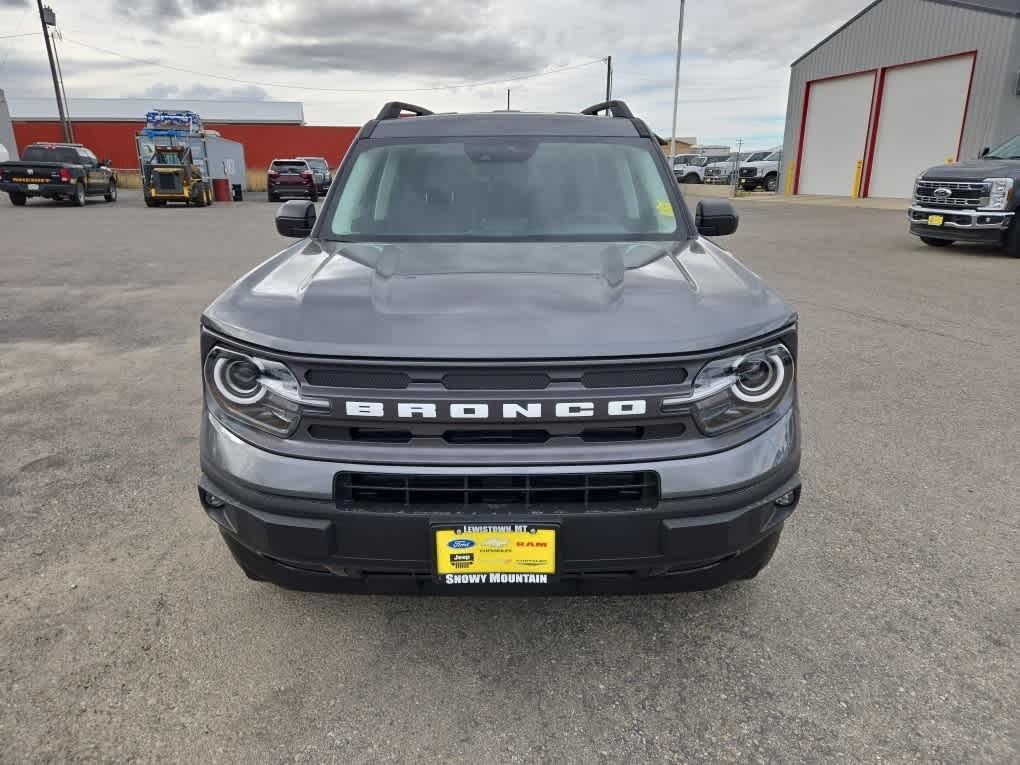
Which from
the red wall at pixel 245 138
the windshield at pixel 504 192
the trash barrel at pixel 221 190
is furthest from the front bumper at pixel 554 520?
the red wall at pixel 245 138

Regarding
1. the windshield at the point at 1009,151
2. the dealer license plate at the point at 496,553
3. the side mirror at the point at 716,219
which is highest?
the windshield at the point at 1009,151

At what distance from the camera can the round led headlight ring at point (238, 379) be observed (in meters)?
2.06

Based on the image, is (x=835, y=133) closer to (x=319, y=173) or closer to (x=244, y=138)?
(x=319, y=173)

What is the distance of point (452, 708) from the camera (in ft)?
7.15

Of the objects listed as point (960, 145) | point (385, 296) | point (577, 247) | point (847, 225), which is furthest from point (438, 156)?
point (960, 145)

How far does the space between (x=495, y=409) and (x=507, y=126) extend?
2.04 m

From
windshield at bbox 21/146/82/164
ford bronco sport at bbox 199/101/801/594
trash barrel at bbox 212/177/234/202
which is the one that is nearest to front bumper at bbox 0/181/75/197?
windshield at bbox 21/146/82/164

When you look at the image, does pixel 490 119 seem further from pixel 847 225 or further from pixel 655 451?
pixel 847 225

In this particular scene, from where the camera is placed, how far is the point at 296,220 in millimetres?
3438

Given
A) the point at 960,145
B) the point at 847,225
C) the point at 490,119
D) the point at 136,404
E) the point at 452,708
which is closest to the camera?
the point at 452,708

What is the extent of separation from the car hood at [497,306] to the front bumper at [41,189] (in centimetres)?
2258

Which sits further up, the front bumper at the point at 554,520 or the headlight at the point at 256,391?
the headlight at the point at 256,391

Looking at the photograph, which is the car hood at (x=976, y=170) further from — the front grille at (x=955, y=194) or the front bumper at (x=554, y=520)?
the front bumper at (x=554, y=520)

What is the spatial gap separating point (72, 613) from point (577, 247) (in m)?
2.21
